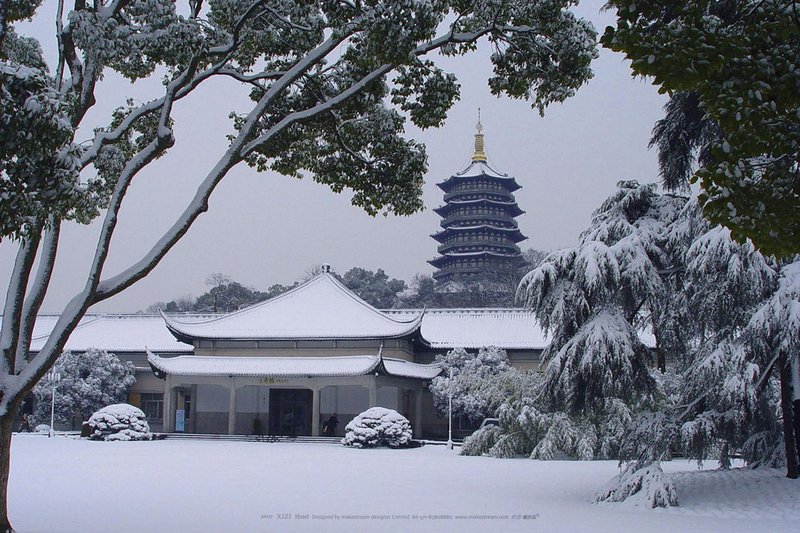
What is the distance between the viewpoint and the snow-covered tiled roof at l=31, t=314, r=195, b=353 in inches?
1526

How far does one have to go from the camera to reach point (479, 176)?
217 ft

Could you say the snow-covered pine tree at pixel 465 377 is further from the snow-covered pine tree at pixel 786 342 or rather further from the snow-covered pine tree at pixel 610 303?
the snow-covered pine tree at pixel 786 342

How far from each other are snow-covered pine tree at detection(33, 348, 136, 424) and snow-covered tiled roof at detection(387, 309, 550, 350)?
13.4 meters

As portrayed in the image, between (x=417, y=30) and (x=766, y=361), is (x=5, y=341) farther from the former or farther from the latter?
(x=766, y=361)

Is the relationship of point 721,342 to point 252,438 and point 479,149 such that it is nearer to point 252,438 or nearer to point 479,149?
point 252,438

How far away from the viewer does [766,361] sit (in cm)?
1177

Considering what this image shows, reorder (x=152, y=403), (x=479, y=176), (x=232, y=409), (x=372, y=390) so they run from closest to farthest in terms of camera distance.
Answer: (x=372, y=390), (x=232, y=409), (x=152, y=403), (x=479, y=176)

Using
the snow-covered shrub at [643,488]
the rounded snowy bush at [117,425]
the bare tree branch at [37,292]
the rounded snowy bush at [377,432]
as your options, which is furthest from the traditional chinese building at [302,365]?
the bare tree branch at [37,292]

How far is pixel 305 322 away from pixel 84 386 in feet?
30.4

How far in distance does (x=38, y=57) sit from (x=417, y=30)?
510 centimetres

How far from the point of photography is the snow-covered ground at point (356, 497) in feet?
32.6

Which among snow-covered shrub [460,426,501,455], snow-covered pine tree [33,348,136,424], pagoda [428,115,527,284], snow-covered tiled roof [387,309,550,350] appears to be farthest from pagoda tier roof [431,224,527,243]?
snow-covered shrub [460,426,501,455]

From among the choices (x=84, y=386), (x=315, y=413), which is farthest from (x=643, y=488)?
(x=84, y=386)

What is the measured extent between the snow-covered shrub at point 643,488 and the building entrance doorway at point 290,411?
73.7ft
